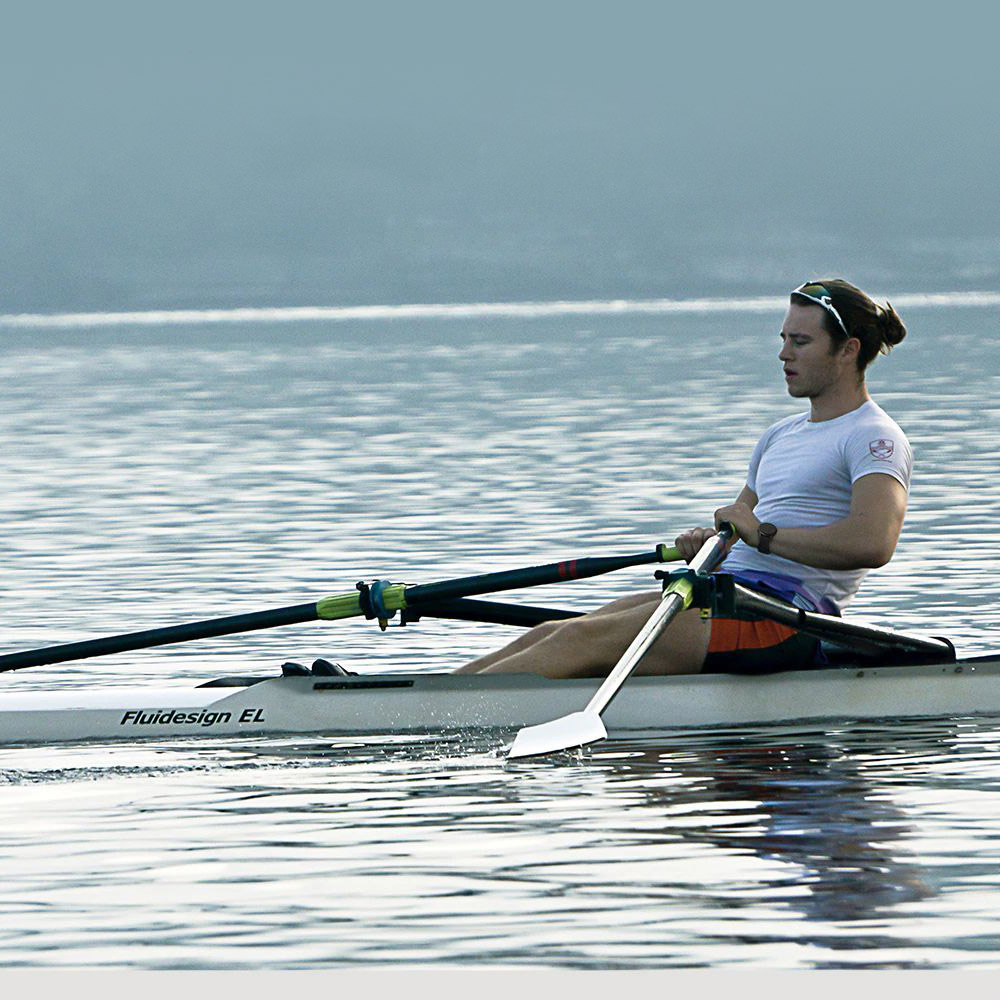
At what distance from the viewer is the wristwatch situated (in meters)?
10.4

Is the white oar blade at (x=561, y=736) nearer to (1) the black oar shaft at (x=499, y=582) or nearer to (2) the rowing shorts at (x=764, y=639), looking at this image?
(2) the rowing shorts at (x=764, y=639)

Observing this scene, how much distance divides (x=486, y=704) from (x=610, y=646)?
0.57 m

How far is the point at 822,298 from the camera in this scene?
415 inches

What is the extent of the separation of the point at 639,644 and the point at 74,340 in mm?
96732

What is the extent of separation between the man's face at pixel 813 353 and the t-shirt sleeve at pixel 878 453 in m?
0.27

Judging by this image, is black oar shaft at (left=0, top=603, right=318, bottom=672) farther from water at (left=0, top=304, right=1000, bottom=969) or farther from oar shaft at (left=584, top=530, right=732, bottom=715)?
oar shaft at (left=584, top=530, right=732, bottom=715)

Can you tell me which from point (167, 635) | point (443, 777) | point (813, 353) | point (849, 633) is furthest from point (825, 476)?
point (167, 635)

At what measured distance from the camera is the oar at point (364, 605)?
11.1m

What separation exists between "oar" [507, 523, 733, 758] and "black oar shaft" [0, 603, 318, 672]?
59.5 inches

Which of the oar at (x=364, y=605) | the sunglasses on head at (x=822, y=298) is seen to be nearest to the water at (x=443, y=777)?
the oar at (x=364, y=605)

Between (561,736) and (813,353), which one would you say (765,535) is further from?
(561,736)

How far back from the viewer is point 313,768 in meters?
10.3

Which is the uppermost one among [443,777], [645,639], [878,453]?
[878,453]

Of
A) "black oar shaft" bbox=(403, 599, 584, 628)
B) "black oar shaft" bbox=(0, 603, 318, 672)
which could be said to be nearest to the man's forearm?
"black oar shaft" bbox=(403, 599, 584, 628)
